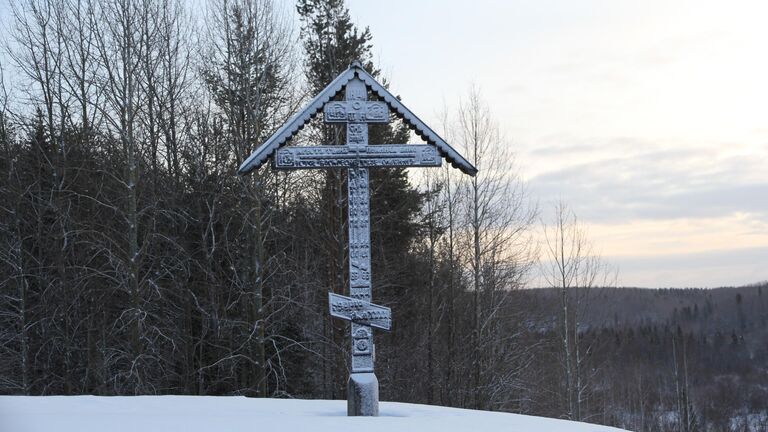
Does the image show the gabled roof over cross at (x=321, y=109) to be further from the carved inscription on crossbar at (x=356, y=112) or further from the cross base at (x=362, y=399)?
the cross base at (x=362, y=399)

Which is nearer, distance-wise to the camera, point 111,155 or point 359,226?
point 359,226

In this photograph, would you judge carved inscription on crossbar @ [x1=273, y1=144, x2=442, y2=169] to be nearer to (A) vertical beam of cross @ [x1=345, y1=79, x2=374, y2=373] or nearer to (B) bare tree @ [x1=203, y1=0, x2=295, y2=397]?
(A) vertical beam of cross @ [x1=345, y1=79, x2=374, y2=373]

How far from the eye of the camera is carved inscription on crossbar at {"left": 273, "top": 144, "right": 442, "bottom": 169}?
28.7 ft

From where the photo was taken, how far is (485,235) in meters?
25.5

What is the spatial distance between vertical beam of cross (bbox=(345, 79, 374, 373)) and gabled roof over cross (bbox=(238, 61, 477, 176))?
135mm

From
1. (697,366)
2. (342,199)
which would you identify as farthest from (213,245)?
(697,366)

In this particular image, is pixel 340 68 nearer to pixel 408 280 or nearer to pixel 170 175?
pixel 170 175

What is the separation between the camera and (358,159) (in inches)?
348

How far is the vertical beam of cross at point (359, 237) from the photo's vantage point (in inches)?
332

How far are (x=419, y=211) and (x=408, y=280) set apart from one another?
9.57 feet

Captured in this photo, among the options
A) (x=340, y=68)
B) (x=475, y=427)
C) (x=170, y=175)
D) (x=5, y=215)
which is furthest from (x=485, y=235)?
(x=475, y=427)

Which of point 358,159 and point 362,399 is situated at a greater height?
point 358,159

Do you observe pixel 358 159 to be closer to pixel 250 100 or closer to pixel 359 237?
pixel 359 237

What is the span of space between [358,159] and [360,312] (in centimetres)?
193
